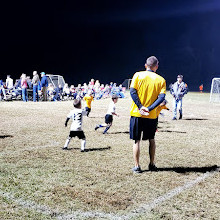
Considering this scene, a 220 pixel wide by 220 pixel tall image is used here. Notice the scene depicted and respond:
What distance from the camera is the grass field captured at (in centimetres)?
367

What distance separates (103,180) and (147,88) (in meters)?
1.77

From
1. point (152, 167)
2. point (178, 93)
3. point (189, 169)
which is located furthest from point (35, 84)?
point (189, 169)

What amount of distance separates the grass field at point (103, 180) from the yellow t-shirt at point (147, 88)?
3.96 feet

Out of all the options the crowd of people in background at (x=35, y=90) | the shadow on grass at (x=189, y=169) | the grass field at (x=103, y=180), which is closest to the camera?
the grass field at (x=103, y=180)

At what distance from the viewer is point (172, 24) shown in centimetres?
6675

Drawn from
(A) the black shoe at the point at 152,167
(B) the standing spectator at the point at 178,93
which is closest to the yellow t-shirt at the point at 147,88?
(A) the black shoe at the point at 152,167

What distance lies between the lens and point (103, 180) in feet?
15.8

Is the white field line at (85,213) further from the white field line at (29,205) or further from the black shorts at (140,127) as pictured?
the black shorts at (140,127)

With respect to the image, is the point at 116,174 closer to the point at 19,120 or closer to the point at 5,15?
the point at 19,120

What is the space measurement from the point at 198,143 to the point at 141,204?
4.90 metres

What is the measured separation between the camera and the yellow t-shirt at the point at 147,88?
196 inches

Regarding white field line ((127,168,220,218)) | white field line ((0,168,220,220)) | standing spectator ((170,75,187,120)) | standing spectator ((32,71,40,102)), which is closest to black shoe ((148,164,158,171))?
white field line ((127,168,220,218))

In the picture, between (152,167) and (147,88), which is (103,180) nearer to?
(152,167)

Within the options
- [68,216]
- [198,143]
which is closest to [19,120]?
[198,143]
